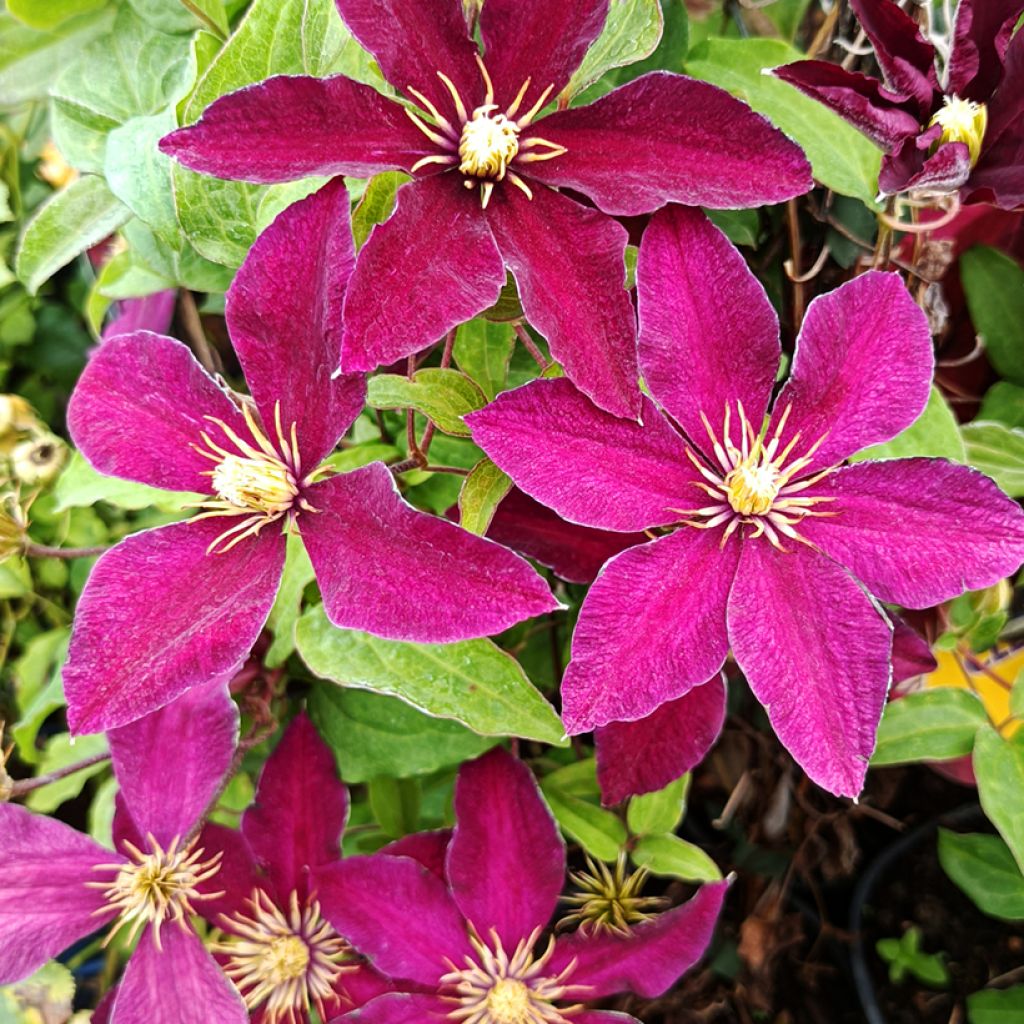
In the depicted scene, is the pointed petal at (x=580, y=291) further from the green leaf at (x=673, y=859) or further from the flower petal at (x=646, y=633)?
the green leaf at (x=673, y=859)

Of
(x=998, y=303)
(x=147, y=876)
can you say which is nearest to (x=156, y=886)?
(x=147, y=876)

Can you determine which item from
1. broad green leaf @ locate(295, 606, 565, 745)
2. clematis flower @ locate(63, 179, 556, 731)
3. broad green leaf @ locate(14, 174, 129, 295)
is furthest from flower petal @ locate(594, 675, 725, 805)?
broad green leaf @ locate(14, 174, 129, 295)

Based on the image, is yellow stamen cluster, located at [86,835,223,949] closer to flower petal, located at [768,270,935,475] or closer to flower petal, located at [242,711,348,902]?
flower petal, located at [242,711,348,902]

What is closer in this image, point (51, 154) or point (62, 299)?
point (51, 154)

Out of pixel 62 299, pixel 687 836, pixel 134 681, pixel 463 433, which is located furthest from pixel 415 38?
pixel 62 299

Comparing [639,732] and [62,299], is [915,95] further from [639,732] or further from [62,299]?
[62,299]
